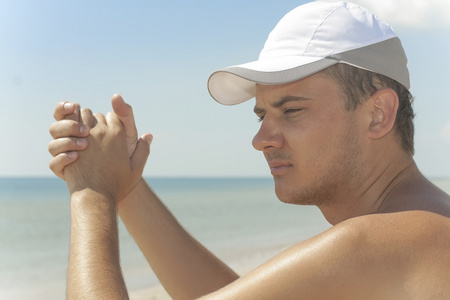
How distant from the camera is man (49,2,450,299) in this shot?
1622 mm

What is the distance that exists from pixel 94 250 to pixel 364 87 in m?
1.05

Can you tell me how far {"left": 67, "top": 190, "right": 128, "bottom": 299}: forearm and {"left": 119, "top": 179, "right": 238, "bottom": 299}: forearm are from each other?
0.65 metres

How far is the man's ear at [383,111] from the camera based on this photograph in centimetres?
208

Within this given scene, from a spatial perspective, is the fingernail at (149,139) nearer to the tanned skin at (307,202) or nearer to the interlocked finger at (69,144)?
the tanned skin at (307,202)

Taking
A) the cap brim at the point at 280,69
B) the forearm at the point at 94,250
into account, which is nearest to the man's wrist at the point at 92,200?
the forearm at the point at 94,250

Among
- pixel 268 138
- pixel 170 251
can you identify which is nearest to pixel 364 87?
pixel 268 138

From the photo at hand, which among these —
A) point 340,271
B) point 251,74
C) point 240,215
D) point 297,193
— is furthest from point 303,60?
point 240,215

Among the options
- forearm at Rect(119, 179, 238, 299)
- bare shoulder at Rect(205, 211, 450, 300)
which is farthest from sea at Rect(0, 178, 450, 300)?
bare shoulder at Rect(205, 211, 450, 300)

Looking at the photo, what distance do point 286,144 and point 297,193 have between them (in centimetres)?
17

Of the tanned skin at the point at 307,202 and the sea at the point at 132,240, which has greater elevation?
the tanned skin at the point at 307,202

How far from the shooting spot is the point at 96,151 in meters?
1.97

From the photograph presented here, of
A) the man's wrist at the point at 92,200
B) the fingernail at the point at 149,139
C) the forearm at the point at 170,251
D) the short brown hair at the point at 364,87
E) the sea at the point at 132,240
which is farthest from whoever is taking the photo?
the sea at the point at 132,240

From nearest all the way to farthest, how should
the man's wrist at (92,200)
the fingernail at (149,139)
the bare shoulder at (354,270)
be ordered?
the bare shoulder at (354,270)
the man's wrist at (92,200)
the fingernail at (149,139)

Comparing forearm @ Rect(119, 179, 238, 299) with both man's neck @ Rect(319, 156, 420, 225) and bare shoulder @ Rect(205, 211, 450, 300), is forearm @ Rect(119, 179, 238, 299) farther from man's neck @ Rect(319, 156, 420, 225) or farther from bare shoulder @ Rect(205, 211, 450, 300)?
bare shoulder @ Rect(205, 211, 450, 300)
